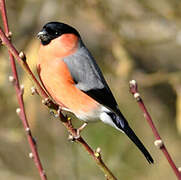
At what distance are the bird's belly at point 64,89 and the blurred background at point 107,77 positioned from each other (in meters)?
0.90

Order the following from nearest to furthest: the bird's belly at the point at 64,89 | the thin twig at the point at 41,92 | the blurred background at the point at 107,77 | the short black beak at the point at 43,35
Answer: the thin twig at the point at 41,92 < the bird's belly at the point at 64,89 < the short black beak at the point at 43,35 < the blurred background at the point at 107,77

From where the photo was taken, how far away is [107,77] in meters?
5.42

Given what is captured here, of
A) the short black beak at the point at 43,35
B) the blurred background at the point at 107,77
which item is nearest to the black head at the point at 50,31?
the short black beak at the point at 43,35

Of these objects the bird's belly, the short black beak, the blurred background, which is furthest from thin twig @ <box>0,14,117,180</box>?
the blurred background

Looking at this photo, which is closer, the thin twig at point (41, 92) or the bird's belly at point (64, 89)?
the thin twig at point (41, 92)

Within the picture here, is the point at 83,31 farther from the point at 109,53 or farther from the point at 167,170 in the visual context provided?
the point at 167,170

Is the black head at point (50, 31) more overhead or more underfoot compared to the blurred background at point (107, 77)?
more overhead

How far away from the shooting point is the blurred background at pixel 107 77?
5.12m

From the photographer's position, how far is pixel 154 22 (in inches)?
200

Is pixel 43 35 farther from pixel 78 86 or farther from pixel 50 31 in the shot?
pixel 78 86

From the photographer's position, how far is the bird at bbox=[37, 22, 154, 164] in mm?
3711

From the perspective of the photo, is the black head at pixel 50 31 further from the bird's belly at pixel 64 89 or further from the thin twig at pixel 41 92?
the thin twig at pixel 41 92

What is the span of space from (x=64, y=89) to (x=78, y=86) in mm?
108

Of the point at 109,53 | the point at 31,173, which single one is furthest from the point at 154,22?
the point at 31,173
